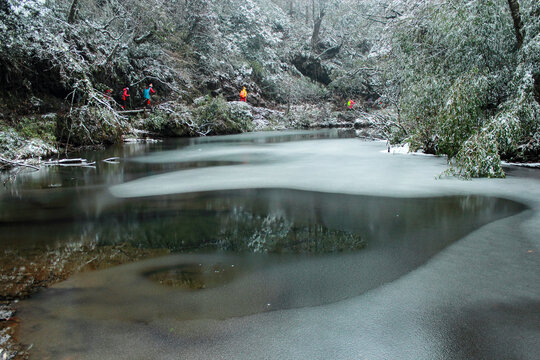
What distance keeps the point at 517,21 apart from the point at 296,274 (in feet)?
31.2

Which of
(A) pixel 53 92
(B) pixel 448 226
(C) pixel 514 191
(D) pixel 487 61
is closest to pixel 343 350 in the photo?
(B) pixel 448 226

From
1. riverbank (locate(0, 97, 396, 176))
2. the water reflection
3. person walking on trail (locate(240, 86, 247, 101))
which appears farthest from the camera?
person walking on trail (locate(240, 86, 247, 101))

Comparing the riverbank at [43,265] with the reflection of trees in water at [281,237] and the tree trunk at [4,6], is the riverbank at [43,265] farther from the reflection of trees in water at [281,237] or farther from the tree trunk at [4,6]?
the tree trunk at [4,6]

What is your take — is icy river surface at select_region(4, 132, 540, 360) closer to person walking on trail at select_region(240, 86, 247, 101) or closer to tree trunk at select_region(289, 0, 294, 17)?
person walking on trail at select_region(240, 86, 247, 101)

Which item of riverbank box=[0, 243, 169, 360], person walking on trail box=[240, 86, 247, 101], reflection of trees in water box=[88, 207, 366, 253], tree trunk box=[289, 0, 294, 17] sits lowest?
riverbank box=[0, 243, 169, 360]

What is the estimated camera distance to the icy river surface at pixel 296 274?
2670mm

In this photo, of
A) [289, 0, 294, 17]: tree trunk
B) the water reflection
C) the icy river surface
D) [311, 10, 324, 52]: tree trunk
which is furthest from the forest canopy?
[289, 0, 294, 17]: tree trunk

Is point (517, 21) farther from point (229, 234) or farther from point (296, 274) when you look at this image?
point (296, 274)

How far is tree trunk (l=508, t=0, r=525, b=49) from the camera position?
9.16 m

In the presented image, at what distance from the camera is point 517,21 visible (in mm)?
9359

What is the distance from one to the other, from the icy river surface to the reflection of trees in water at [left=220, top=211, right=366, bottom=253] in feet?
0.10

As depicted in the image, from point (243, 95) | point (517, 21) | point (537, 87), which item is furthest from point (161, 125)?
point (537, 87)

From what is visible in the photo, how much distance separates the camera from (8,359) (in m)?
2.46

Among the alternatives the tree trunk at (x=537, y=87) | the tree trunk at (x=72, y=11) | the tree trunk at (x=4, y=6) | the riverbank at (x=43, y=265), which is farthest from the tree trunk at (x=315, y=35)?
the riverbank at (x=43, y=265)
